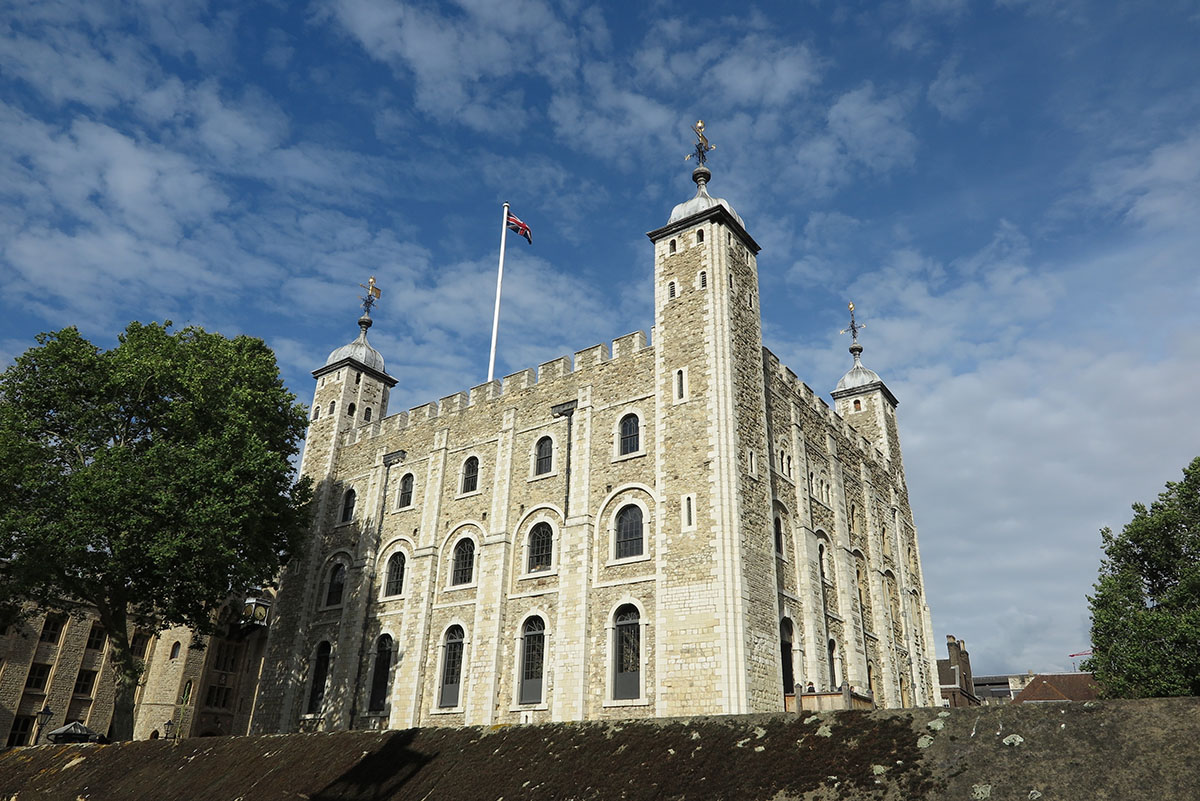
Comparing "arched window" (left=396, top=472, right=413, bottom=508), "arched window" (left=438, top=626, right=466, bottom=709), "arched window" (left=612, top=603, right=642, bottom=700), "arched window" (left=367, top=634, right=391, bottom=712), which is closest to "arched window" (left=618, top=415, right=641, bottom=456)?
"arched window" (left=612, top=603, right=642, bottom=700)

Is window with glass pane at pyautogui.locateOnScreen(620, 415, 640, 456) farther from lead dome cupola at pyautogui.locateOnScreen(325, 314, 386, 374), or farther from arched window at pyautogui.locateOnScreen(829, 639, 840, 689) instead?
lead dome cupola at pyautogui.locateOnScreen(325, 314, 386, 374)

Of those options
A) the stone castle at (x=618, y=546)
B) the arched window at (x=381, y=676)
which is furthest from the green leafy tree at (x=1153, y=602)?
the arched window at (x=381, y=676)

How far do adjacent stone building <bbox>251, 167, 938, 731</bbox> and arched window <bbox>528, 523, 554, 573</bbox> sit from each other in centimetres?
8

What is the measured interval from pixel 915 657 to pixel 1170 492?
1165 cm

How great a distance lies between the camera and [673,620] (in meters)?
23.9

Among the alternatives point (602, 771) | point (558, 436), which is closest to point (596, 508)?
point (558, 436)

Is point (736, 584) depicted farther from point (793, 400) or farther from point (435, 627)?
point (435, 627)

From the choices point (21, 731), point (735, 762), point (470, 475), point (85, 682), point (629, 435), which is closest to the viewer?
point (735, 762)

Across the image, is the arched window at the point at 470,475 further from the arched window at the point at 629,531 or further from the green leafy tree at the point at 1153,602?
the green leafy tree at the point at 1153,602

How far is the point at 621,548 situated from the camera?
26.7m

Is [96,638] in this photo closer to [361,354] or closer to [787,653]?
[361,354]

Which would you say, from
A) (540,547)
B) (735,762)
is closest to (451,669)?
(540,547)

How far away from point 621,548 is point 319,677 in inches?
603

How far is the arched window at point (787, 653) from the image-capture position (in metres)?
25.3
